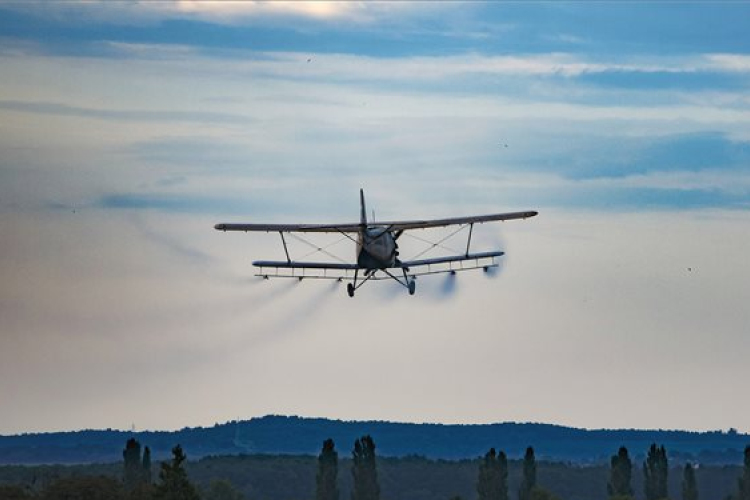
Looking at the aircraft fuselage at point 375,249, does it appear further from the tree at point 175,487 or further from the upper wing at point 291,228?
the tree at point 175,487

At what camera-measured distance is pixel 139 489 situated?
18500 cm

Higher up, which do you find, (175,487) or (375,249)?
(375,249)

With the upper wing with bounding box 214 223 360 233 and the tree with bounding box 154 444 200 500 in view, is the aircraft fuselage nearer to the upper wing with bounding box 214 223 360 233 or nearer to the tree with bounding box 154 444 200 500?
the upper wing with bounding box 214 223 360 233

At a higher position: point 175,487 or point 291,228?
point 291,228

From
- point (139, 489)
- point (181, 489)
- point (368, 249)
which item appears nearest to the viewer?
point (368, 249)

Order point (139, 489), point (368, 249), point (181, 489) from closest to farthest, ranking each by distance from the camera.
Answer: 1. point (368, 249)
2. point (181, 489)
3. point (139, 489)

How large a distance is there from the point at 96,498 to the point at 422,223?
1256 inches

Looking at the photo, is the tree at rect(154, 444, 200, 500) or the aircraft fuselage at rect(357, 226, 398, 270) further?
the tree at rect(154, 444, 200, 500)

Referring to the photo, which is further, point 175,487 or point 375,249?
point 175,487

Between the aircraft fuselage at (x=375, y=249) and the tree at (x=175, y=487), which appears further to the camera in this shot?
the tree at (x=175, y=487)

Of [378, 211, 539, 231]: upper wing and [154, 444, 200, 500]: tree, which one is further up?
[378, 211, 539, 231]: upper wing

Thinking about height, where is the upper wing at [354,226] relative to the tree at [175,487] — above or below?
above

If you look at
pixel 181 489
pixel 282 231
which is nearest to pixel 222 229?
pixel 282 231

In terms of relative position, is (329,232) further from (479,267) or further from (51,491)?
(51,491)
